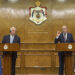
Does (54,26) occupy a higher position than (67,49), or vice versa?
(54,26)

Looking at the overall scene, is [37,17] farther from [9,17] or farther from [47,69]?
[47,69]

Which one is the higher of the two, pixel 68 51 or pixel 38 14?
pixel 38 14

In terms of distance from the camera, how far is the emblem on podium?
24.7ft

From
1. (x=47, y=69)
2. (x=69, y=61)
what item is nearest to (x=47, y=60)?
(x=47, y=69)

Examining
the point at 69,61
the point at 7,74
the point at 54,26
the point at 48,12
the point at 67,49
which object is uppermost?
the point at 48,12

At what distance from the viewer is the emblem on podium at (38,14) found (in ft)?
24.7

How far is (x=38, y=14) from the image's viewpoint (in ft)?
25.0

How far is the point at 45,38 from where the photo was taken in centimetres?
748

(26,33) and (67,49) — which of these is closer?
(67,49)

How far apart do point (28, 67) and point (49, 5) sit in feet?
8.18

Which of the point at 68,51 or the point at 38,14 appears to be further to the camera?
the point at 38,14

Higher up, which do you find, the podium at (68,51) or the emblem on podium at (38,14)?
the emblem on podium at (38,14)

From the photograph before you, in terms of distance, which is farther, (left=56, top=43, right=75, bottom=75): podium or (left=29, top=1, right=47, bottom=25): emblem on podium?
(left=29, top=1, right=47, bottom=25): emblem on podium

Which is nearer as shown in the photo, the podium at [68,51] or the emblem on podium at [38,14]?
the podium at [68,51]
